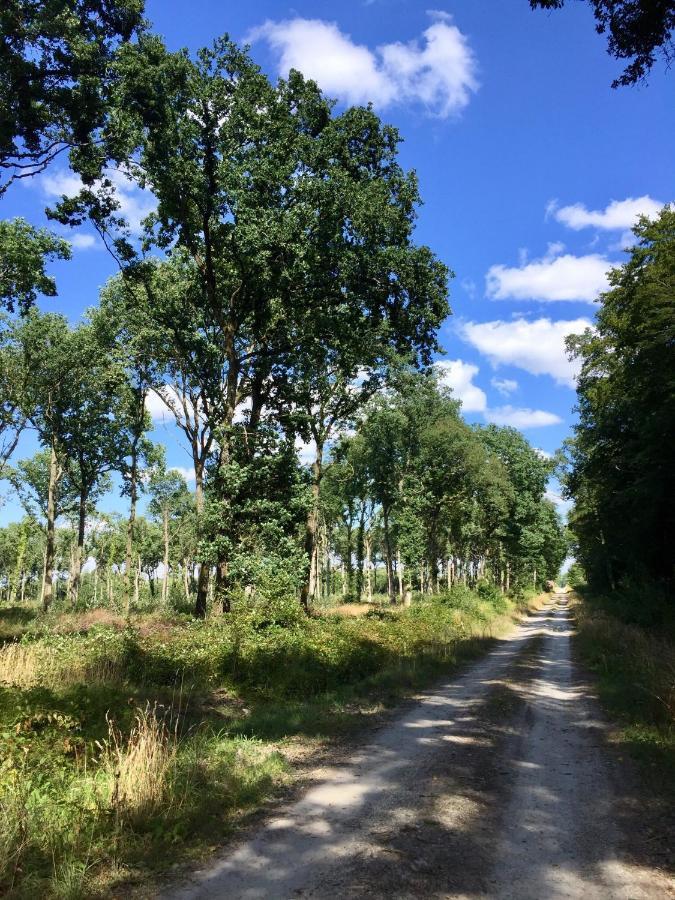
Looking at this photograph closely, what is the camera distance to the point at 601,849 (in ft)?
15.9

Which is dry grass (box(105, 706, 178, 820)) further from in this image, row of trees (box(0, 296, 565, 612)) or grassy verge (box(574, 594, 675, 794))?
row of trees (box(0, 296, 565, 612))

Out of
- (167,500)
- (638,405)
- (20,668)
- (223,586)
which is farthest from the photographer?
(167,500)

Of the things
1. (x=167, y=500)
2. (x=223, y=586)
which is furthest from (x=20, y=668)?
(x=167, y=500)

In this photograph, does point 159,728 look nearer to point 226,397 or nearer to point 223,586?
point 223,586

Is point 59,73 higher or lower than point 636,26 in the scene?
higher

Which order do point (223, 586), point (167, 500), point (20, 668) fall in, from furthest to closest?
point (167, 500)
point (223, 586)
point (20, 668)

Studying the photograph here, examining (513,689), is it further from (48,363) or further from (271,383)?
(48,363)

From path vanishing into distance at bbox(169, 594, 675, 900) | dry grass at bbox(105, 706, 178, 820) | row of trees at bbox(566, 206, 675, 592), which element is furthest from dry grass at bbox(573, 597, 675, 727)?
dry grass at bbox(105, 706, 178, 820)

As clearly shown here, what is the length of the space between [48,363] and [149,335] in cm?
1021

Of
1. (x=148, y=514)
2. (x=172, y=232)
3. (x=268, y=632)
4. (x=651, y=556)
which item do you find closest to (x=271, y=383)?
(x=172, y=232)

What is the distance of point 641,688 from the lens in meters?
10.3

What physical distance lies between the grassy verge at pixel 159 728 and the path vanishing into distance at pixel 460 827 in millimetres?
713

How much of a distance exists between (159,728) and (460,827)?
4.78 meters

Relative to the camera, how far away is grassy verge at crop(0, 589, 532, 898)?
4.66 m
